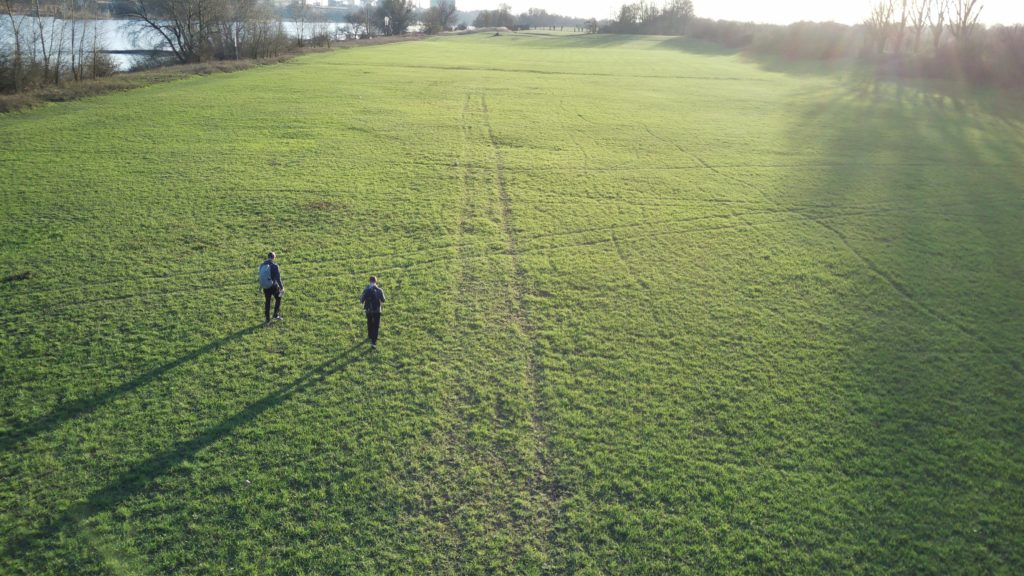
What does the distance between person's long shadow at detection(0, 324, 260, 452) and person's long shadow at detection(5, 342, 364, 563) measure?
228cm

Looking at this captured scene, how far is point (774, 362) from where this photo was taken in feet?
42.0

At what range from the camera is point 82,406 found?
1073 centimetres

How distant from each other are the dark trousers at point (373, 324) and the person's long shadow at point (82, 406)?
3.52 m

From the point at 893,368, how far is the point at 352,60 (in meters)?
62.3

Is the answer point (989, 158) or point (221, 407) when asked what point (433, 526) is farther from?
point (989, 158)

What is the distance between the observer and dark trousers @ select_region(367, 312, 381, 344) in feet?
41.0

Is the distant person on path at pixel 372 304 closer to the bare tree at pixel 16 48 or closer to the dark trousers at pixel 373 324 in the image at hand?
the dark trousers at pixel 373 324

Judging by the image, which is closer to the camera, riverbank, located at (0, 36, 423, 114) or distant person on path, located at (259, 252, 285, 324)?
distant person on path, located at (259, 252, 285, 324)

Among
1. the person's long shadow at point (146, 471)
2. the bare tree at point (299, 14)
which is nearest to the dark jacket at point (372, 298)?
the person's long shadow at point (146, 471)

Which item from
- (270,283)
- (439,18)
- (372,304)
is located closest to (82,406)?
(270,283)

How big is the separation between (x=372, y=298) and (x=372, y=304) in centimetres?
15

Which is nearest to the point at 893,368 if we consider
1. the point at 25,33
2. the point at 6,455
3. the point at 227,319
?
the point at 227,319

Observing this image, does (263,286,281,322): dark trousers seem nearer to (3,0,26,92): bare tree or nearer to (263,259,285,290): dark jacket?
(263,259,285,290): dark jacket

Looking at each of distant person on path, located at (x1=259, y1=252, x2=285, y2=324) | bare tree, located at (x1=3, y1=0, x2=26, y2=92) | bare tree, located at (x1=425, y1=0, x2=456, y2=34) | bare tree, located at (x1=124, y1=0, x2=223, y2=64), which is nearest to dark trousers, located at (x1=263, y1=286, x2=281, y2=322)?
distant person on path, located at (x1=259, y1=252, x2=285, y2=324)
